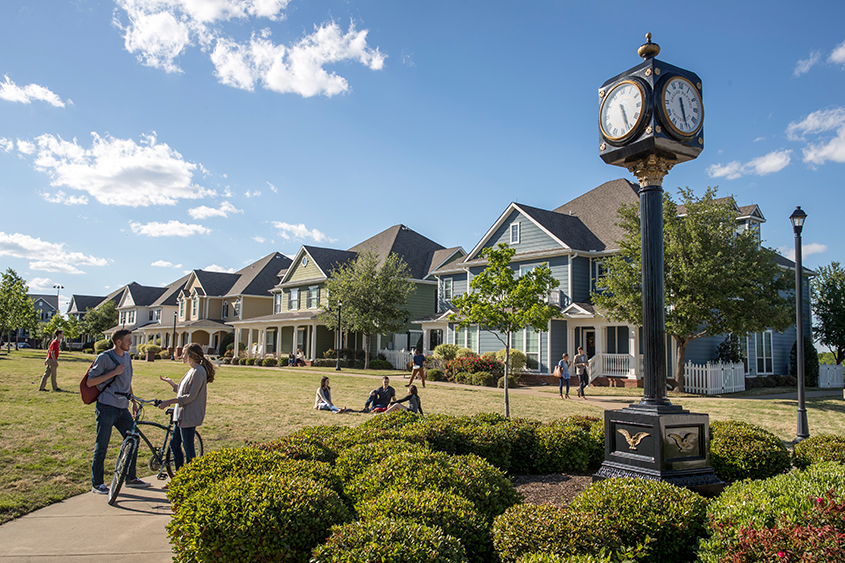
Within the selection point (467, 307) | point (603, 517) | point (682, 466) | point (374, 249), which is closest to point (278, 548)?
point (603, 517)

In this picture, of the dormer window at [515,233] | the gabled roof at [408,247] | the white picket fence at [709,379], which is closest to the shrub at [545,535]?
the white picket fence at [709,379]

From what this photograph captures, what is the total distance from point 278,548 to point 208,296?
50382mm

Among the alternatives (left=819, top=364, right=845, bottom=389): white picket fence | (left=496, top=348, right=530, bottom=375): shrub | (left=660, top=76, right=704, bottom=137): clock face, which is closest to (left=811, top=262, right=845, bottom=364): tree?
(left=819, top=364, right=845, bottom=389): white picket fence

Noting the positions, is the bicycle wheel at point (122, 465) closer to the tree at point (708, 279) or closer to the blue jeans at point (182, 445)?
the blue jeans at point (182, 445)

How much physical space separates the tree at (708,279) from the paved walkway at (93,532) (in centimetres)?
1787

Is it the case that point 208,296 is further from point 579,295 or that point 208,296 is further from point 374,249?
point 579,295

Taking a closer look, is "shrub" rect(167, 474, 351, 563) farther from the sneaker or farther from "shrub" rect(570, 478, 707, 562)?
the sneaker

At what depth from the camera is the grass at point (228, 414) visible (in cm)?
703

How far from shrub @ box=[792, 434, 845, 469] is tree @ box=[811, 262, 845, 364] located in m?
33.9

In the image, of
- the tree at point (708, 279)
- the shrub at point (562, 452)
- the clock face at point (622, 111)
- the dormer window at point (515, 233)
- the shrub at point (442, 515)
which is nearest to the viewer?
the shrub at point (442, 515)

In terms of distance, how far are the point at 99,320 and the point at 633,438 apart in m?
77.0

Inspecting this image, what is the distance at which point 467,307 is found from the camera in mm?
14102

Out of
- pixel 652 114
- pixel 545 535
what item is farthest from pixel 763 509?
pixel 652 114

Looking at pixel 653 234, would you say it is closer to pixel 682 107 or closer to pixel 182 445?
pixel 682 107
